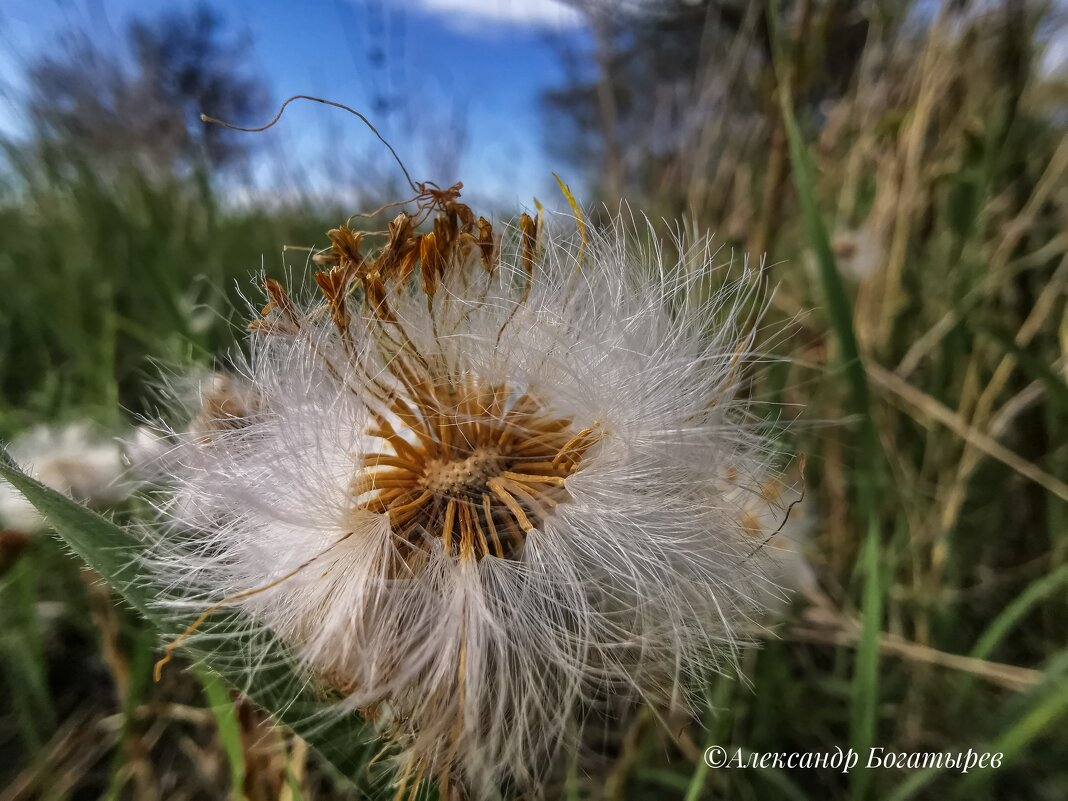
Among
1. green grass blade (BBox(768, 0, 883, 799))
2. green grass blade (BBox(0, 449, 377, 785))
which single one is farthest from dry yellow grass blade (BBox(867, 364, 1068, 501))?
green grass blade (BBox(0, 449, 377, 785))

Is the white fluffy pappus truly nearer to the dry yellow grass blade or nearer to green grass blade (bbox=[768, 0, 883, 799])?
green grass blade (bbox=[768, 0, 883, 799])

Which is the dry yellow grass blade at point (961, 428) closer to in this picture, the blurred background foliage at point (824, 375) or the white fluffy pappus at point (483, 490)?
the blurred background foliage at point (824, 375)

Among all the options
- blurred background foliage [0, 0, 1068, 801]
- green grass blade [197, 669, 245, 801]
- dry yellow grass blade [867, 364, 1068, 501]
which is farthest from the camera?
dry yellow grass blade [867, 364, 1068, 501]

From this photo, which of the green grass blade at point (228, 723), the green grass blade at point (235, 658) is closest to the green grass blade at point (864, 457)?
the green grass blade at point (235, 658)

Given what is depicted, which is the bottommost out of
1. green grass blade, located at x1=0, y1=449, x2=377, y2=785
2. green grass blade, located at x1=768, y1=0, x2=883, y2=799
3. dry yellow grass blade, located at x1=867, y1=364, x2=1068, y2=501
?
green grass blade, located at x1=0, y1=449, x2=377, y2=785

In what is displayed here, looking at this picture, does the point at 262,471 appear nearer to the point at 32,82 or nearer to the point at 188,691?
the point at 188,691

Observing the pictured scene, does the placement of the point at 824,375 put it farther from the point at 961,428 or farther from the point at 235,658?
the point at 235,658

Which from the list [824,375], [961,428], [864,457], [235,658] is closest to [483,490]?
[235,658]
